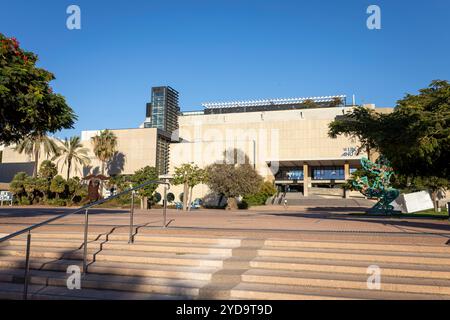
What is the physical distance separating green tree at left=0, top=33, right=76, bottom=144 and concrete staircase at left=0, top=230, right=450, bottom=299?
654 cm

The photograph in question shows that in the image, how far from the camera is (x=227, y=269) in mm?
5723

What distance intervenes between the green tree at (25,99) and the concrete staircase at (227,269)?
654 centimetres

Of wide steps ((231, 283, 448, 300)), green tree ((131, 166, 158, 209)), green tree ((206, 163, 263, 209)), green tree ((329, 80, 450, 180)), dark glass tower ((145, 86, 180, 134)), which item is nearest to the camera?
wide steps ((231, 283, 448, 300))

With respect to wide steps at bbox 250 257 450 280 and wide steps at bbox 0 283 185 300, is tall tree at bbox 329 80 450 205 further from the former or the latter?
wide steps at bbox 0 283 185 300

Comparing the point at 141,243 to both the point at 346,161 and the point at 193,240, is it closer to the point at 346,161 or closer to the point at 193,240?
the point at 193,240

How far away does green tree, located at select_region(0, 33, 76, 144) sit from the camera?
454 inches

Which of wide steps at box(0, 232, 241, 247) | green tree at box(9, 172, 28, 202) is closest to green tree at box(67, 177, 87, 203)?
green tree at box(9, 172, 28, 202)

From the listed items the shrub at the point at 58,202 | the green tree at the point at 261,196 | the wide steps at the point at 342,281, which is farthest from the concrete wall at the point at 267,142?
the wide steps at the point at 342,281

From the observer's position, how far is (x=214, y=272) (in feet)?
18.1

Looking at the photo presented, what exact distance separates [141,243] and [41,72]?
954 cm

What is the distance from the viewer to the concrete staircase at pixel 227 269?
16.1ft

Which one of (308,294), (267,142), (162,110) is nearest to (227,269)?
(308,294)

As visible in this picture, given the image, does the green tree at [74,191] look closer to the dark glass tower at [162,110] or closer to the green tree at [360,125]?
the green tree at [360,125]
